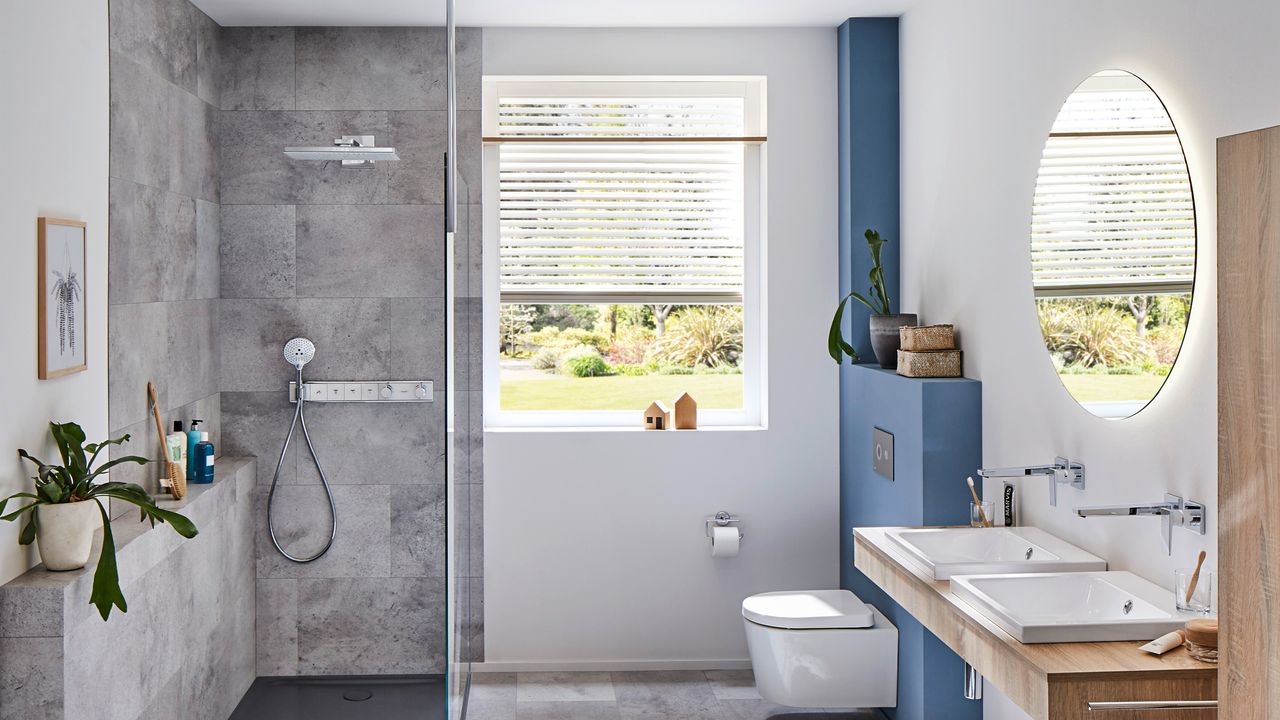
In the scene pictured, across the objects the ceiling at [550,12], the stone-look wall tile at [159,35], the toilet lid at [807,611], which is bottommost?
the toilet lid at [807,611]

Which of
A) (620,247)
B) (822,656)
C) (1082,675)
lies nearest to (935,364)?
(822,656)

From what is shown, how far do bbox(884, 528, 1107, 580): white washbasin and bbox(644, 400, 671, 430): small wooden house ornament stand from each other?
141 centimetres

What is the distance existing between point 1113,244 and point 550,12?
7.50ft

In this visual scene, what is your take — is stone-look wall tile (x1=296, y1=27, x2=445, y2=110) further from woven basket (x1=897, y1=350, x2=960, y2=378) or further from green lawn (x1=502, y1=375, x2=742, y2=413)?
woven basket (x1=897, y1=350, x2=960, y2=378)

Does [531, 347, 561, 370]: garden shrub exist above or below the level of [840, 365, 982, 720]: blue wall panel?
above

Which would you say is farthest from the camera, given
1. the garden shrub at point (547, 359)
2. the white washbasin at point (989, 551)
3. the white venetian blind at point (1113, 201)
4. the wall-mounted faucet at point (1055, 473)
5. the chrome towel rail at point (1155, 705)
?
the garden shrub at point (547, 359)

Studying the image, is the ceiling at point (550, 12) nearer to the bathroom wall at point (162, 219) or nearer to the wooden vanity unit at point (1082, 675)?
the bathroom wall at point (162, 219)

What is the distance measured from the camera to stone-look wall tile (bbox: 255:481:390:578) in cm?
406

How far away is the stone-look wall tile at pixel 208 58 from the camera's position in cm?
375

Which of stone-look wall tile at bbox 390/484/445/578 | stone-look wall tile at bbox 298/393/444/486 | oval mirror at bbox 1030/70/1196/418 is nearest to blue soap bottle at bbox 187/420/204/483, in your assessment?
stone-look wall tile at bbox 298/393/444/486

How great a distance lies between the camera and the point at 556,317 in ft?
14.3

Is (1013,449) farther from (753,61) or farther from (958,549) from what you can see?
(753,61)

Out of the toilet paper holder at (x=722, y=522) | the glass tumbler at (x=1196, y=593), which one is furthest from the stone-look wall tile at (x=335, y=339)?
the glass tumbler at (x=1196, y=593)

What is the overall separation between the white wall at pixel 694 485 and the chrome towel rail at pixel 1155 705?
7.83 ft
